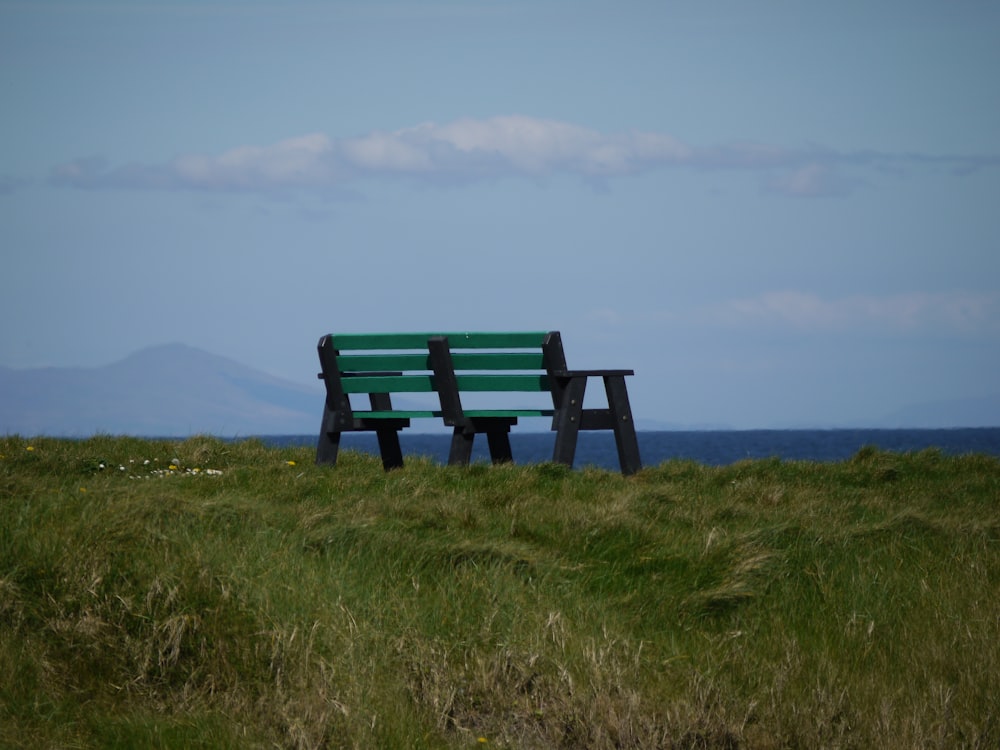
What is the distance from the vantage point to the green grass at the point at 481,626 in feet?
14.0

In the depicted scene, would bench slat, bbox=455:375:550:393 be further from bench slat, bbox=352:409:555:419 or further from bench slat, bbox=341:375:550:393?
bench slat, bbox=352:409:555:419

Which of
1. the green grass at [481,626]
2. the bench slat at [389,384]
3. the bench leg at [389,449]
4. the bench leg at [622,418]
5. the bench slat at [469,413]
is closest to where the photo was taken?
the green grass at [481,626]

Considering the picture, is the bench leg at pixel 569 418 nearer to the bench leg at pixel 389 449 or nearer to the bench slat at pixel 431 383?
the bench slat at pixel 431 383

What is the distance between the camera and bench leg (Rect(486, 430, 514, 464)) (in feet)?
36.0

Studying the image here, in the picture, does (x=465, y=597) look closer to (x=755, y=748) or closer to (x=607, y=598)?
(x=607, y=598)

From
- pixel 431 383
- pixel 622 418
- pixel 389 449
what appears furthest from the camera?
pixel 389 449

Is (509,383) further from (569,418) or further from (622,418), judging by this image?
(622,418)

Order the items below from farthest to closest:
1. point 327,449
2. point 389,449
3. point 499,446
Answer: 1. point 499,446
2. point 389,449
3. point 327,449

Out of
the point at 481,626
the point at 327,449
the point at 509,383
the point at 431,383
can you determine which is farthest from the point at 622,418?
the point at 481,626

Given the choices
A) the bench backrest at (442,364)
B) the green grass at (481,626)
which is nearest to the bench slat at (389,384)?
the bench backrest at (442,364)

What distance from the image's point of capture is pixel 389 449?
1101 centimetres

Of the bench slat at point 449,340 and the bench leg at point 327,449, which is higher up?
the bench slat at point 449,340

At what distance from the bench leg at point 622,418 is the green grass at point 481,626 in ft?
9.92

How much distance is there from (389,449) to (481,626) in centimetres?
608
